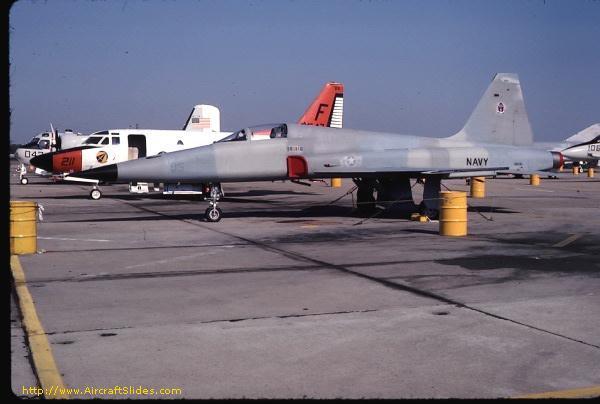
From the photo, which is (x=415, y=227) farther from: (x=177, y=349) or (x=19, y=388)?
(x=19, y=388)

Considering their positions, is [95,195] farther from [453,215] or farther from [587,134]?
[587,134]

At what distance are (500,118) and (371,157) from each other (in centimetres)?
501

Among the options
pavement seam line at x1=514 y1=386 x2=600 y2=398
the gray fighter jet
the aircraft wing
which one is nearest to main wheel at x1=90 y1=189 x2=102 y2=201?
the gray fighter jet

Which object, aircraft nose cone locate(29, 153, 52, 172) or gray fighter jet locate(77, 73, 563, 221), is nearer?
gray fighter jet locate(77, 73, 563, 221)

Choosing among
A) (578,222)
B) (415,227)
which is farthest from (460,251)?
(578,222)

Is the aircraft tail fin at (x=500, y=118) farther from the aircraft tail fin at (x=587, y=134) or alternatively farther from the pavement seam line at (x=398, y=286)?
the aircraft tail fin at (x=587, y=134)

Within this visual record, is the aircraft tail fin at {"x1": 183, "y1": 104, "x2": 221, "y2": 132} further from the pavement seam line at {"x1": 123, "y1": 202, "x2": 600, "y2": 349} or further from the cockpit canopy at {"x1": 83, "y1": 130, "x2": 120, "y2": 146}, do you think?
the pavement seam line at {"x1": 123, "y1": 202, "x2": 600, "y2": 349}

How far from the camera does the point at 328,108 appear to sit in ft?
119

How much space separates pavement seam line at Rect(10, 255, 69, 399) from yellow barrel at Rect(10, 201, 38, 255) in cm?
325

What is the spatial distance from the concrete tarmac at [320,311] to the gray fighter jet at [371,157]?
186 centimetres

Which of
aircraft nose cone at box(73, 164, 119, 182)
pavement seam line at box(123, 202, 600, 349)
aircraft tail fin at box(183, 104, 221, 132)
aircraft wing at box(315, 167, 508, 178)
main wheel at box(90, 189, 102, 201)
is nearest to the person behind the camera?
pavement seam line at box(123, 202, 600, 349)

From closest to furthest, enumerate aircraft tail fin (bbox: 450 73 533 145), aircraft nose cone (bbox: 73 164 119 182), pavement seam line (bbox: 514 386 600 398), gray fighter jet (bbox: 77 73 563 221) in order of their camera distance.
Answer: pavement seam line (bbox: 514 386 600 398), aircraft nose cone (bbox: 73 164 119 182), gray fighter jet (bbox: 77 73 563 221), aircraft tail fin (bbox: 450 73 533 145)

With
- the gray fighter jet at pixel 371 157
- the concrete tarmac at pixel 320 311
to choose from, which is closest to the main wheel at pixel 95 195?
the gray fighter jet at pixel 371 157

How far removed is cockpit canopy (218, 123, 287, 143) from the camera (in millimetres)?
17203
